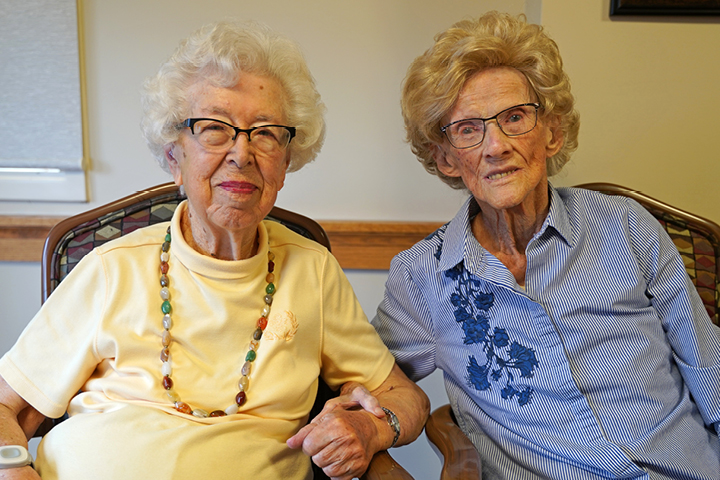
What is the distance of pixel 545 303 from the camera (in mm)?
1386

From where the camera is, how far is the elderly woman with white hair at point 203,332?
1183mm

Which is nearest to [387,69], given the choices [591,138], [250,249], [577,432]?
[591,138]

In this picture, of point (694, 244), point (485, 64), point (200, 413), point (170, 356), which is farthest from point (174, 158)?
point (694, 244)

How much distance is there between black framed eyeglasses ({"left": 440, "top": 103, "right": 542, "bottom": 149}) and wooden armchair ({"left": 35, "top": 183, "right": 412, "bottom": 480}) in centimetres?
48

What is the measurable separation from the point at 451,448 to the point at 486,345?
26 cm

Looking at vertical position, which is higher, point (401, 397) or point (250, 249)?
point (250, 249)

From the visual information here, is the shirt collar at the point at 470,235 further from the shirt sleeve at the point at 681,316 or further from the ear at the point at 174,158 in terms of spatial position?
the ear at the point at 174,158

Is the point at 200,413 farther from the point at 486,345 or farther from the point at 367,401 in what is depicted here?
the point at 486,345

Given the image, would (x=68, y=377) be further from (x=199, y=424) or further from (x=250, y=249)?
(x=250, y=249)

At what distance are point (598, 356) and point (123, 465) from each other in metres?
1.05

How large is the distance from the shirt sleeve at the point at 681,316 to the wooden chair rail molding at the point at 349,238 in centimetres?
83

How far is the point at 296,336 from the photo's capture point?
1.35 m

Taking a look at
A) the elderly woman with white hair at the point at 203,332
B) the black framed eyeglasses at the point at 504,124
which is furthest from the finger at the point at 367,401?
the black framed eyeglasses at the point at 504,124

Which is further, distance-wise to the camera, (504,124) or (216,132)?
(504,124)
